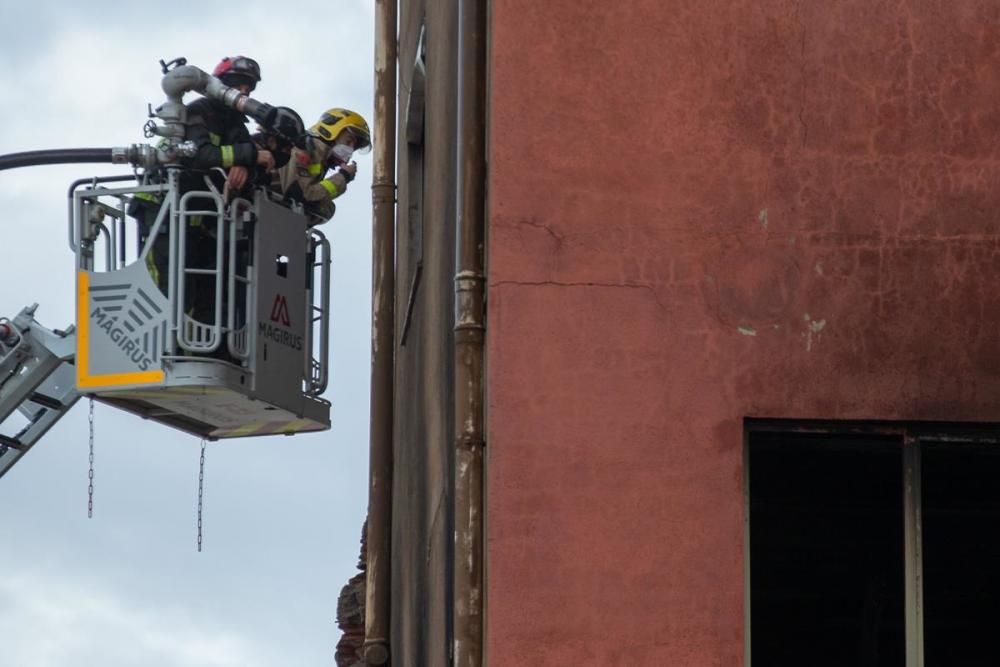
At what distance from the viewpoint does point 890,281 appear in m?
8.16

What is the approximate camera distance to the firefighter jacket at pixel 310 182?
17266mm

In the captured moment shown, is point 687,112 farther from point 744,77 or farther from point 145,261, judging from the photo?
point 145,261

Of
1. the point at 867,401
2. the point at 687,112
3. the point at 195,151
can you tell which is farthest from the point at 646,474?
the point at 195,151

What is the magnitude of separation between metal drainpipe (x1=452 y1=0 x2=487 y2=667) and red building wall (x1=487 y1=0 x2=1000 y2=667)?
5.8 inches

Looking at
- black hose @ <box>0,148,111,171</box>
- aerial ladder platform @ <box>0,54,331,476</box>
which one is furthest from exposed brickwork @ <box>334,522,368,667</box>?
black hose @ <box>0,148,111,171</box>

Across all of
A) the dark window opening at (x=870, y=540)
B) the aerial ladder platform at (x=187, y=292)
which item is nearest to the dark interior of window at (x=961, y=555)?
the dark window opening at (x=870, y=540)

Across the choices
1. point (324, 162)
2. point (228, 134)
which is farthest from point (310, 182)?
point (228, 134)

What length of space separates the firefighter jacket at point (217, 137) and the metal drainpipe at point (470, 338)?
7773 millimetres

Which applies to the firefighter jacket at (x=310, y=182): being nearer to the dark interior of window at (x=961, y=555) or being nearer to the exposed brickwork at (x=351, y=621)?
the exposed brickwork at (x=351, y=621)

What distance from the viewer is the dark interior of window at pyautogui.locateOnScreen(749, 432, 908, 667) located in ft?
27.1

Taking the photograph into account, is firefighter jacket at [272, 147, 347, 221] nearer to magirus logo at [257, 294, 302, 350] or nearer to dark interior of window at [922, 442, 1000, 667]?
magirus logo at [257, 294, 302, 350]

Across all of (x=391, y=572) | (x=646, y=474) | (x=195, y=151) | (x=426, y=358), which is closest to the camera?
(x=646, y=474)

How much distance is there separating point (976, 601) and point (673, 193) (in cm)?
190

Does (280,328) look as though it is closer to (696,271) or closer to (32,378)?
(32,378)
